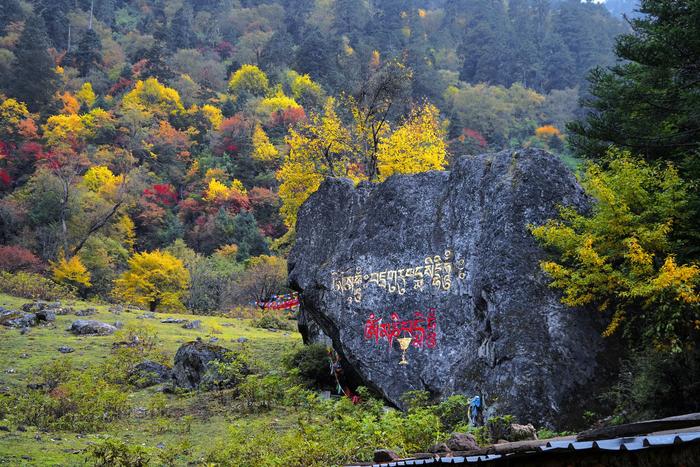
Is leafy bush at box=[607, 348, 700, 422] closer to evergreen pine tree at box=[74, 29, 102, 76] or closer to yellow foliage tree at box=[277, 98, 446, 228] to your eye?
yellow foliage tree at box=[277, 98, 446, 228]

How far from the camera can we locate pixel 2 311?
24719 mm

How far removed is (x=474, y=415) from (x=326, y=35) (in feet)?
270

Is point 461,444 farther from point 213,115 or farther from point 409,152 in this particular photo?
point 213,115

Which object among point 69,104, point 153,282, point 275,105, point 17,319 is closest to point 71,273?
point 153,282

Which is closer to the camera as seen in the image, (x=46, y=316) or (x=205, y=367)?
(x=205, y=367)

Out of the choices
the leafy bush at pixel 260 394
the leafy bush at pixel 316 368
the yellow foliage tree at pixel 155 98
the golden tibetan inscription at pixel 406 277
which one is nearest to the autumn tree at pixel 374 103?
the leafy bush at pixel 316 368

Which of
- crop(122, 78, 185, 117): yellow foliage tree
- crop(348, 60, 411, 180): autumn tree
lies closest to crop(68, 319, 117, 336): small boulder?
crop(348, 60, 411, 180): autumn tree

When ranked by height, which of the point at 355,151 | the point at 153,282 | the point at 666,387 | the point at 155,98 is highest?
the point at 155,98

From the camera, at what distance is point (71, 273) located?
3612 cm

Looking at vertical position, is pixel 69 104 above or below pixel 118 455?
above

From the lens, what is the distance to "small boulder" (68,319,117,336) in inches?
923

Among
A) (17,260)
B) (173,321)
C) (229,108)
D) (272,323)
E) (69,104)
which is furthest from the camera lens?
(229,108)

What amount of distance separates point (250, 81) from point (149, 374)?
63.9m

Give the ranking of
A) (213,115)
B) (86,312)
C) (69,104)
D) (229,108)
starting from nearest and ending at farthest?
(86,312), (69,104), (213,115), (229,108)
